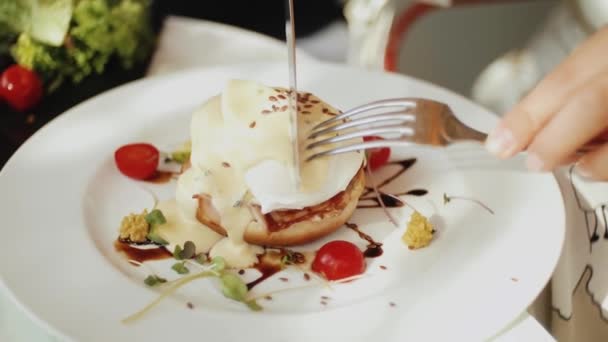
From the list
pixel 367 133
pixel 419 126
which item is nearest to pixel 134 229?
pixel 367 133

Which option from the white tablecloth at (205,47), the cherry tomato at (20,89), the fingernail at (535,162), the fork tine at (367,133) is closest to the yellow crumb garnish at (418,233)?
the fork tine at (367,133)

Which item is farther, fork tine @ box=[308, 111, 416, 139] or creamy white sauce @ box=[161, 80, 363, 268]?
creamy white sauce @ box=[161, 80, 363, 268]

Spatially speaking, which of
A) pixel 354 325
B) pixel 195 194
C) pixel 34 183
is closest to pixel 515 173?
pixel 354 325

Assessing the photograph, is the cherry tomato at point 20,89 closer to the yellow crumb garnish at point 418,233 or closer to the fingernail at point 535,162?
the yellow crumb garnish at point 418,233

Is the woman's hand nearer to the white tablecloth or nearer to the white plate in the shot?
the white plate

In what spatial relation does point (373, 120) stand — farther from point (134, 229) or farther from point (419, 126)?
point (134, 229)

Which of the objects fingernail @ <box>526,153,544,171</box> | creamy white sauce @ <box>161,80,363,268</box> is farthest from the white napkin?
fingernail @ <box>526,153,544,171</box>
